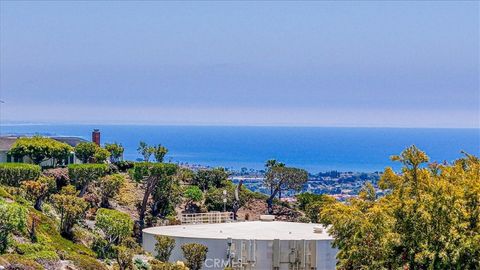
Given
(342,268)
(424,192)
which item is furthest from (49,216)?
(424,192)

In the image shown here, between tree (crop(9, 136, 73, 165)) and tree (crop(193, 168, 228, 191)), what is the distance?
11661mm

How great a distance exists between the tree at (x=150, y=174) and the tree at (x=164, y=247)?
14.4 metres

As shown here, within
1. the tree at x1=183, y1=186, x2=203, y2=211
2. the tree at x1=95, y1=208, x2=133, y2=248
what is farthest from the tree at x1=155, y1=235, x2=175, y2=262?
the tree at x1=183, y1=186, x2=203, y2=211

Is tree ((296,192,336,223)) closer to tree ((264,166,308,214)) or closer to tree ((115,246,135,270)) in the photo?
tree ((264,166,308,214))

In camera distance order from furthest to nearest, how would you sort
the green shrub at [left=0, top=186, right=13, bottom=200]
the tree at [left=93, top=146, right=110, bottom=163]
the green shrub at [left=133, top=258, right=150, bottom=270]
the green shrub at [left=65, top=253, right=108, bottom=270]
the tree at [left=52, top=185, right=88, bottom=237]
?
the tree at [left=93, top=146, right=110, bottom=163], the green shrub at [left=0, top=186, right=13, bottom=200], the tree at [left=52, top=185, right=88, bottom=237], the green shrub at [left=133, top=258, right=150, bottom=270], the green shrub at [left=65, top=253, right=108, bottom=270]

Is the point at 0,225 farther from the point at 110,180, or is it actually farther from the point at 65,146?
the point at 65,146

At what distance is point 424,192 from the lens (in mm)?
29703

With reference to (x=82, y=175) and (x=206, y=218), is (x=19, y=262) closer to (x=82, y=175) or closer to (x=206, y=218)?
(x=82, y=175)

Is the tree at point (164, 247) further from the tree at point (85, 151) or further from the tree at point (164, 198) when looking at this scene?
the tree at point (85, 151)

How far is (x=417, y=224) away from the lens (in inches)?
1130

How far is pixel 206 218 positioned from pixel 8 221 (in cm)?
2474

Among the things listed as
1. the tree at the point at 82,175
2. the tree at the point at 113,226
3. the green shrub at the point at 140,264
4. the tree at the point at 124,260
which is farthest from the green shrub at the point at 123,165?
the tree at the point at 124,260

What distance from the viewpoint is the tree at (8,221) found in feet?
115

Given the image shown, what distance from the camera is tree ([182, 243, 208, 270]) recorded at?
4272cm
